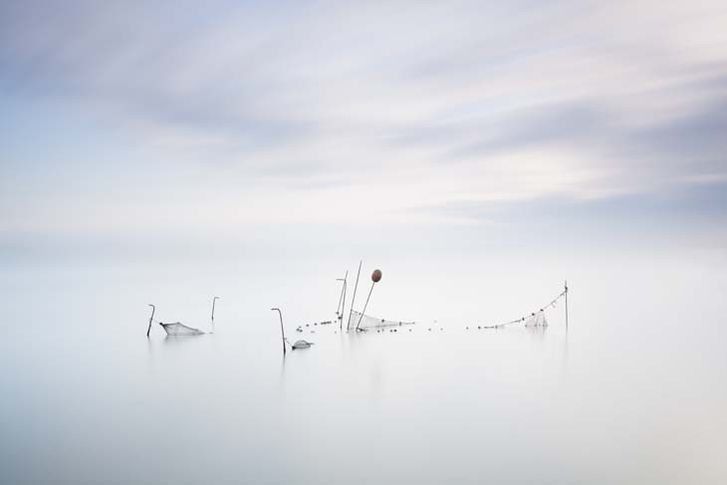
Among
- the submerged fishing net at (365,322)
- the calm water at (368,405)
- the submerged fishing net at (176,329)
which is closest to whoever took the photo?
the calm water at (368,405)

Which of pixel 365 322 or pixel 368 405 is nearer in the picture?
pixel 368 405

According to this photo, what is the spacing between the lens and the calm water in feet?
42.0

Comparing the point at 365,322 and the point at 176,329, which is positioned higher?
the point at 365,322

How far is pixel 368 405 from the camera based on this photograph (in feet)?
58.4

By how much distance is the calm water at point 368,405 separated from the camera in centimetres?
1280

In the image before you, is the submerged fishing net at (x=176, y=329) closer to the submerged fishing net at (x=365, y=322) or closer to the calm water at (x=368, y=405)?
the calm water at (x=368, y=405)

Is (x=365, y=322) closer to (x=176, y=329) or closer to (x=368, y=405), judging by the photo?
(x=176, y=329)

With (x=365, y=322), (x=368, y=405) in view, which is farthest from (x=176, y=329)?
(x=368, y=405)

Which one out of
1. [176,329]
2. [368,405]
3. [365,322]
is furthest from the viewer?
[365,322]

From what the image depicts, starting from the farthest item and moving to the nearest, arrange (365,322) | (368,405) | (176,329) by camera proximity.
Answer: (365,322), (176,329), (368,405)

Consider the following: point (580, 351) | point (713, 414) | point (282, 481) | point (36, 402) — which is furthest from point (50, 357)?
point (713, 414)

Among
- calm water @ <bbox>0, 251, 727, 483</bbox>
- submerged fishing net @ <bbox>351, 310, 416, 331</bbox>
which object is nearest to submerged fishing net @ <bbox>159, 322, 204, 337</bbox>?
calm water @ <bbox>0, 251, 727, 483</bbox>

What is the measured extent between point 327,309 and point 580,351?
24.7 metres

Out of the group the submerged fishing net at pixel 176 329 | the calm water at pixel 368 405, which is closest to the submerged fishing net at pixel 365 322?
the calm water at pixel 368 405
